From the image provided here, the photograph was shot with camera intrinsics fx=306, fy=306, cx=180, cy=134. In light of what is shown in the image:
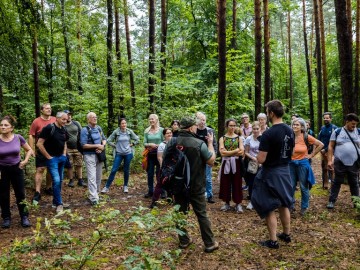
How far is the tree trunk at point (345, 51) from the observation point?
282 inches

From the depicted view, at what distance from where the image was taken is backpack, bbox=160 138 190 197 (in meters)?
4.40

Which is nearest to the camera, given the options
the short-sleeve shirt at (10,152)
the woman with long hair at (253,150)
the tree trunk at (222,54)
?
the short-sleeve shirt at (10,152)

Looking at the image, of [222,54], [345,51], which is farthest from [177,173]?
[222,54]

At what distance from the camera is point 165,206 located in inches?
287

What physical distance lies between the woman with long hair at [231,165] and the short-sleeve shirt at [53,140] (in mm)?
3384

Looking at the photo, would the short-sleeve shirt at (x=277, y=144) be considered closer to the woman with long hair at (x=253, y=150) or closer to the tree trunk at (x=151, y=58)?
the woman with long hair at (x=253, y=150)

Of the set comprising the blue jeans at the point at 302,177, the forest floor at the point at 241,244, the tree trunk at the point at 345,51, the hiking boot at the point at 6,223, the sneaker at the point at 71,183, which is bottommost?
the forest floor at the point at 241,244

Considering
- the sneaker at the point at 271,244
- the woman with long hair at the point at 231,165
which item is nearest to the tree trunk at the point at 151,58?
the woman with long hair at the point at 231,165

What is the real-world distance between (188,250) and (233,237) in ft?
3.25

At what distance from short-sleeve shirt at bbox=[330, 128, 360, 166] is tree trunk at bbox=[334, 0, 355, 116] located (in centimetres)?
158

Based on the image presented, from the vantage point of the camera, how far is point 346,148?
6.35 metres

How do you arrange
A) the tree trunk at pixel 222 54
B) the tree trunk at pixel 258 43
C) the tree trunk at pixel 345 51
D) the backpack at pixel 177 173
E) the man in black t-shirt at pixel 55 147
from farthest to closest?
the tree trunk at pixel 258 43
the tree trunk at pixel 222 54
the tree trunk at pixel 345 51
the man in black t-shirt at pixel 55 147
the backpack at pixel 177 173

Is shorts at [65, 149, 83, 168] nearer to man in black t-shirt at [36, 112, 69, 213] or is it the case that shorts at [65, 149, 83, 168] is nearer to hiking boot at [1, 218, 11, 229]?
man in black t-shirt at [36, 112, 69, 213]

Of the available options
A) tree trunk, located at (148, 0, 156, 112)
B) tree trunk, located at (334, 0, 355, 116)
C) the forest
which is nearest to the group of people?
tree trunk, located at (334, 0, 355, 116)
